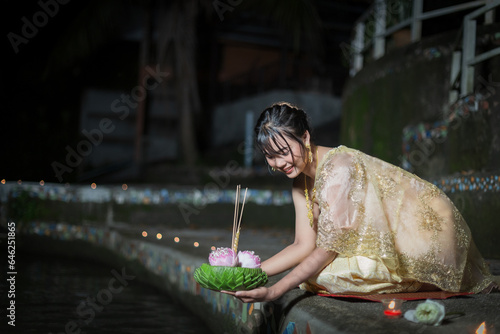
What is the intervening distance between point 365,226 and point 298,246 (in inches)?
18.3

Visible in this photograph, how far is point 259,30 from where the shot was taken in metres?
15.7

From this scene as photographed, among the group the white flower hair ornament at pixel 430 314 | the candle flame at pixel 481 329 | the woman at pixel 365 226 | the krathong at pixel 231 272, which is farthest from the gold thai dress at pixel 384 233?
the candle flame at pixel 481 329

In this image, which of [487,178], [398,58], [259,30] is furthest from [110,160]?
[487,178]

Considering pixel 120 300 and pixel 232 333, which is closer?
pixel 232 333

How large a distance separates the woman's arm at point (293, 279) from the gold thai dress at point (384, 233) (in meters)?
0.05

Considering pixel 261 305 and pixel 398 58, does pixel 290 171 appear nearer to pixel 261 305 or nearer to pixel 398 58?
pixel 261 305

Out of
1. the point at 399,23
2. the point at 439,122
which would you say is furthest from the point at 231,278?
the point at 399,23

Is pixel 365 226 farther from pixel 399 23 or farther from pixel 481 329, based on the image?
pixel 399 23

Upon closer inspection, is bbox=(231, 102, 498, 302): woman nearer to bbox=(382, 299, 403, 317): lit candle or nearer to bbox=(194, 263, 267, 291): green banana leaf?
bbox=(194, 263, 267, 291): green banana leaf

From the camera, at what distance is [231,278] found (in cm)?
245

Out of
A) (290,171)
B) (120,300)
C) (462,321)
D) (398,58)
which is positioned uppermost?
(398,58)

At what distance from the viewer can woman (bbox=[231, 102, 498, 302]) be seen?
263cm

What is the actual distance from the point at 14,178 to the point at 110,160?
9.79 feet

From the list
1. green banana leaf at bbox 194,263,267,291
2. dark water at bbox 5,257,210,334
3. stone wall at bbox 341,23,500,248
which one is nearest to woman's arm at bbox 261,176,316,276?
green banana leaf at bbox 194,263,267,291
